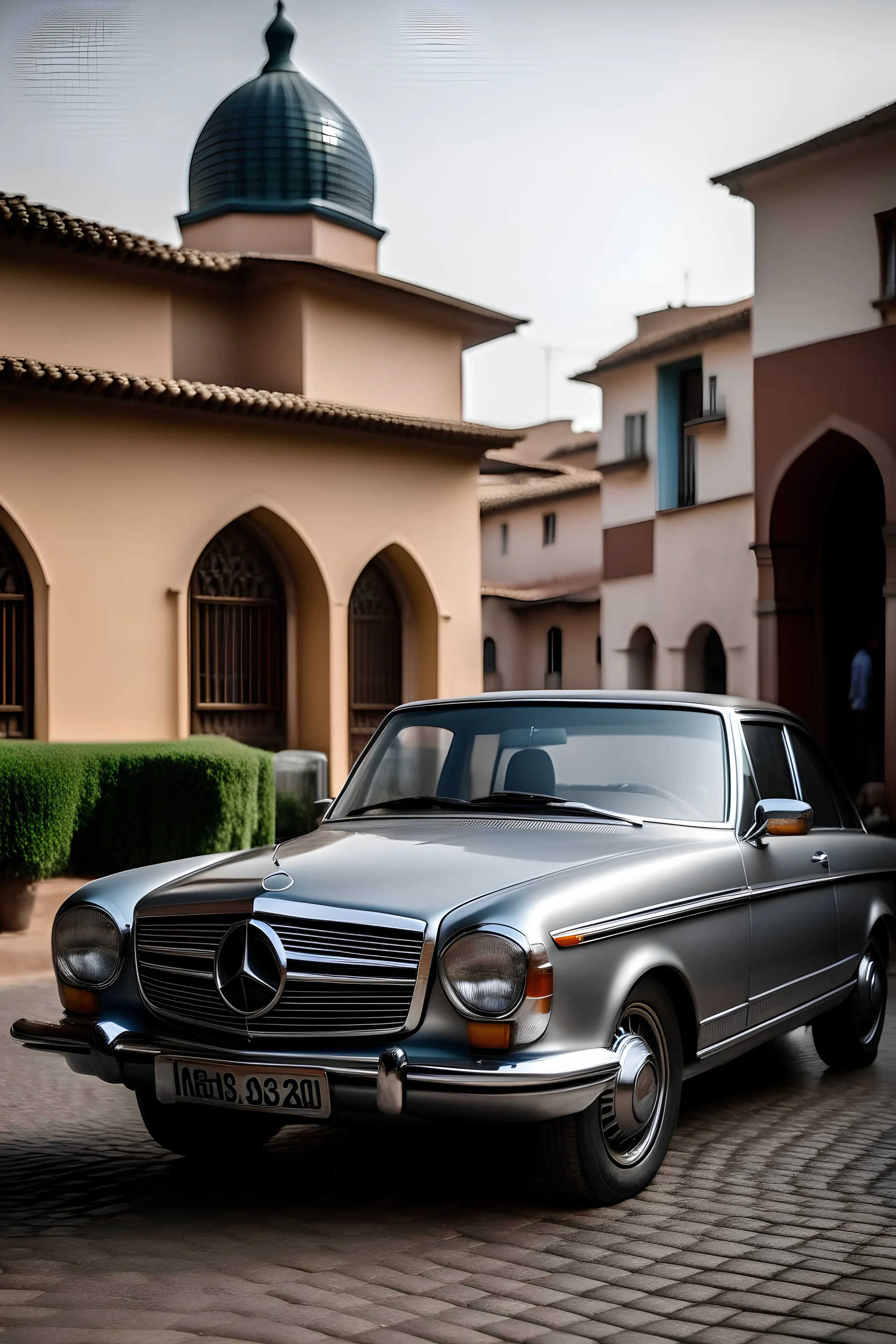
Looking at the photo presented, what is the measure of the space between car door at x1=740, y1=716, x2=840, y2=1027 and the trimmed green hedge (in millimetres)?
6898

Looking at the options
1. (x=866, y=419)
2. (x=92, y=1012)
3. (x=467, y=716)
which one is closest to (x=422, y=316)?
(x=866, y=419)

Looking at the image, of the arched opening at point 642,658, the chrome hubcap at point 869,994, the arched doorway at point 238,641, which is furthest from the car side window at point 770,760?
the arched opening at point 642,658

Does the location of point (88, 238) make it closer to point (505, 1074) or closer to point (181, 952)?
point (181, 952)

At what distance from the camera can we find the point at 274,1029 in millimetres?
4184

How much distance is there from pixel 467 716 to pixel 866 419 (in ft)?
42.5

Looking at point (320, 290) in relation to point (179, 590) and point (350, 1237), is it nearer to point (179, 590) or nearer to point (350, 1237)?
point (179, 590)

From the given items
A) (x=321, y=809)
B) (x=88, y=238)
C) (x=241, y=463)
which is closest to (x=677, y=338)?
(x=241, y=463)

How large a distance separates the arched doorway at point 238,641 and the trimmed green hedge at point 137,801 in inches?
194

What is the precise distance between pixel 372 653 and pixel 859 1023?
45.2ft

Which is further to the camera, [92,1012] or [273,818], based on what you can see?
[273,818]

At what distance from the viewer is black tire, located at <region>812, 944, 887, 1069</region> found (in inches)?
259

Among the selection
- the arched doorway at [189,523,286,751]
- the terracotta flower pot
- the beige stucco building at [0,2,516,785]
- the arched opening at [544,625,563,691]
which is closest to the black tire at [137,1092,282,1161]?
the terracotta flower pot

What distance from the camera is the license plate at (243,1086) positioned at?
13.1 ft

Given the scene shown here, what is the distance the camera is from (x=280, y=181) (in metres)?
21.4
